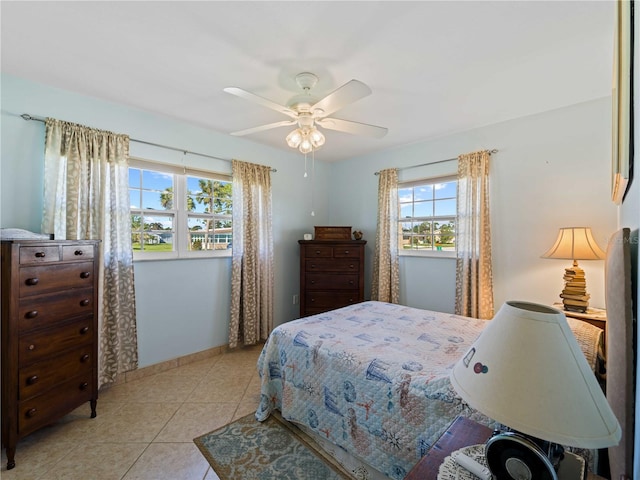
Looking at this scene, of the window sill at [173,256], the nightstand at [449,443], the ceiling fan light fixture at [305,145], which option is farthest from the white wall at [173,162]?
the nightstand at [449,443]

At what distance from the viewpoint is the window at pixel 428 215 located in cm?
343

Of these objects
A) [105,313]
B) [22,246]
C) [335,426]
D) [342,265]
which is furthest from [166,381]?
[342,265]

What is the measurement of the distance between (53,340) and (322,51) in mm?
2563

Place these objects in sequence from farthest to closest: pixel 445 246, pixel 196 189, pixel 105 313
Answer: pixel 445 246
pixel 196 189
pixel 105 313

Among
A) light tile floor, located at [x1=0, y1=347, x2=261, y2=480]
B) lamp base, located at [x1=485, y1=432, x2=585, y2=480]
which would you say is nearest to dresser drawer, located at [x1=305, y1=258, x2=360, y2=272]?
light tile floor, located at [x1=0, y1=347, x2=261, y2=480]

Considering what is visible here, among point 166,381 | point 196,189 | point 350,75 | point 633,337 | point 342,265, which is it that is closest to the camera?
point 633,337

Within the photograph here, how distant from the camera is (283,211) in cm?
398

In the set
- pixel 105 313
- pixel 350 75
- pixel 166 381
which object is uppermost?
pixel 350 75

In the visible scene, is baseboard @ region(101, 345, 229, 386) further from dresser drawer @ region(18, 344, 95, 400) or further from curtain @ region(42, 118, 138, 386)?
dresser drawer @ region(18, 344, 95, 400)

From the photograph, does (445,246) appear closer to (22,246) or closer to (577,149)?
(577,149)

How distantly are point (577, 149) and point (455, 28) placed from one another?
5.97ft

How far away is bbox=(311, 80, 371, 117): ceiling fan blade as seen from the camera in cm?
155

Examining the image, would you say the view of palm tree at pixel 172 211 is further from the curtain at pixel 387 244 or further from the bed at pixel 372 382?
the curtain at pixel 387 244

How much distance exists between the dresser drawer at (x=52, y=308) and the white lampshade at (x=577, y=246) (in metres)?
3.68
